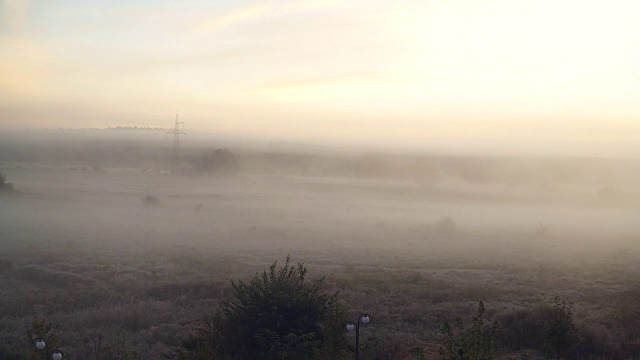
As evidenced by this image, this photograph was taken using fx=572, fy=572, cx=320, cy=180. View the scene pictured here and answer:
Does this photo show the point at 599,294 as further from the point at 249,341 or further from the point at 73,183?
the point at 73,183

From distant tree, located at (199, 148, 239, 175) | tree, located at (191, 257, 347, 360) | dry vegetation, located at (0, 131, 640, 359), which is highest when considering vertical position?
distant tree, located at (199, 148, 239, 175)

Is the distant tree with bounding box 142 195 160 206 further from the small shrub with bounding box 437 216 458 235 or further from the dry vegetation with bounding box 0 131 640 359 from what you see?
the small shrub with bounding box 437 216 458 235

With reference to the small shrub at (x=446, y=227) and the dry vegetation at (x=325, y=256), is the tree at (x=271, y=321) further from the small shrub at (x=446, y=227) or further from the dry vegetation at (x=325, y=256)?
the small shrub at (x=446, y=227)

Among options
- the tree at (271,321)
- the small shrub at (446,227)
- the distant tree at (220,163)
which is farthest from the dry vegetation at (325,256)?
the distant tree at (220,163)

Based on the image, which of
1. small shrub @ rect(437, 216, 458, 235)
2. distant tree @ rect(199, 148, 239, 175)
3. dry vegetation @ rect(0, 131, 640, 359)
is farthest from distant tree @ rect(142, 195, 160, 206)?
distant tree @ rect(199, 148, 239, 175)

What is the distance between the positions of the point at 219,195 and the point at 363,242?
41.2m

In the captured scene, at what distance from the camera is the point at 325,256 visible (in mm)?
34906

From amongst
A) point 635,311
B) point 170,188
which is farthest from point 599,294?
point 170,188

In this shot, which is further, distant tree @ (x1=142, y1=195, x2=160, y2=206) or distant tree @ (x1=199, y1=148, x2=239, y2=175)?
distant tree @ (x1=199, y1=148, x2=239, y2=175)

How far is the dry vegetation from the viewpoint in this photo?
56.1 feet

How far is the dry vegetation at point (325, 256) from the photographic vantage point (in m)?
17.1

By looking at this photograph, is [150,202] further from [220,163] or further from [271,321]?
[271,321]

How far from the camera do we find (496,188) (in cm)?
10869

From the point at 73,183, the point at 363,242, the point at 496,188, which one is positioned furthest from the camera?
the point at 496,188
